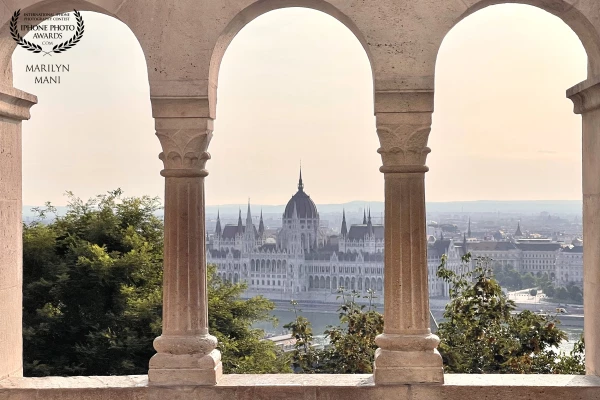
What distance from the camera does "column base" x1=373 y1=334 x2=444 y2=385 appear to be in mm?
7840

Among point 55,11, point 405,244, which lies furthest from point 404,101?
point 55,11

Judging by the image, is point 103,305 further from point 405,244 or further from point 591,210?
point 591,210

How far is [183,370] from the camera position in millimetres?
7961

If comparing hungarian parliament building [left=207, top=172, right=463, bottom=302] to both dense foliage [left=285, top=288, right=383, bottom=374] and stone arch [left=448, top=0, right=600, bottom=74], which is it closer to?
dense foliage [left=285, top=288, right=383, bottom=374]

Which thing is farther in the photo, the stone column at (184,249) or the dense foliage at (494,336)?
the dense foliage at (494,336)

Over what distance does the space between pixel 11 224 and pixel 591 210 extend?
18.2 feet

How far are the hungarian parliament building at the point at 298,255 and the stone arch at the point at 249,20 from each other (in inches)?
429

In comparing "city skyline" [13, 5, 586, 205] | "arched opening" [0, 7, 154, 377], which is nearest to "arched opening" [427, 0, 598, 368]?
"city skyline" [13, 5, 586, 205]

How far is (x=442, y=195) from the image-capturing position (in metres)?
17.2

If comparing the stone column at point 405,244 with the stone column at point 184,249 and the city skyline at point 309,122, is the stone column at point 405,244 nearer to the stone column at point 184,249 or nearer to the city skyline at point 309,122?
the stone column at point 184,249

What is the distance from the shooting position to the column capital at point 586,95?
7859mm

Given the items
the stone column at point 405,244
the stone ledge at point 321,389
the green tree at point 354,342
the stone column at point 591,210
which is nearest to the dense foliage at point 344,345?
the green tree at point 354,342

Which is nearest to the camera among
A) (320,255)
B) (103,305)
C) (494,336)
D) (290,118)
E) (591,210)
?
(591,210)

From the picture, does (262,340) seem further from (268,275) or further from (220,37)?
(220,37)
